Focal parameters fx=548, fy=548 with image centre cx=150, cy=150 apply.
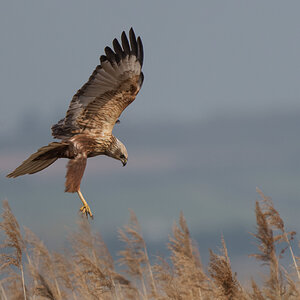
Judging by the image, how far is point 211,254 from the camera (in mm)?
6410

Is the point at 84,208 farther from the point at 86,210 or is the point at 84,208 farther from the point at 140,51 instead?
the point at 140,51

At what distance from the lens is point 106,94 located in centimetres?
774

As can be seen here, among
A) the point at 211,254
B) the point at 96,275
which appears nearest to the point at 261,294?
the point at 211,254

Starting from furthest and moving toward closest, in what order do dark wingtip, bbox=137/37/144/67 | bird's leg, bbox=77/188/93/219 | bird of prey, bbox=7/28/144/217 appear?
dark wingtip, bbox=137/37/144/67
bird of prey, bbox=7/28/144/217
bird's leg, bbox=77/188/93/219

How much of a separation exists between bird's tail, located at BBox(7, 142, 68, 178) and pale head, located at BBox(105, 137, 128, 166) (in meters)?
0.69

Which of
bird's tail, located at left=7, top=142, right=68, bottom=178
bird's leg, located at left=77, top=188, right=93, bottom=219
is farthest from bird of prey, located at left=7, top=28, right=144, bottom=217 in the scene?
bird's leg, located at left=77, top=188, right=93, bottom=219

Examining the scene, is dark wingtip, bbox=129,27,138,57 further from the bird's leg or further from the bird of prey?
the bird's leg

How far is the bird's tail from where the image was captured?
7.22m

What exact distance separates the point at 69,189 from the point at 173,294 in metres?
2.50

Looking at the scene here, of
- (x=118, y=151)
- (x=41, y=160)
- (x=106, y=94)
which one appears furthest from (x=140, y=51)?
(x=41, y=160)

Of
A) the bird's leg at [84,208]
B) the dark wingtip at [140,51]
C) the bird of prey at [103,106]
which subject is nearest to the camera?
the bird's leg at [84,208]

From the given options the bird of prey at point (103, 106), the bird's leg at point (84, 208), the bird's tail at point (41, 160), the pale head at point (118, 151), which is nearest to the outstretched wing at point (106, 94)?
the bird of prey at point (103, 106)

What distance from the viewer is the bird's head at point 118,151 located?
771 centimetres

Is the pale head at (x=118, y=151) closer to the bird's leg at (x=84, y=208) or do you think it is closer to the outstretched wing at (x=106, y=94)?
the outstretched wing at (x=106, y=94)
